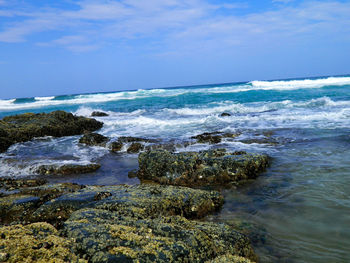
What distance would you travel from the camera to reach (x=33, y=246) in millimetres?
2094

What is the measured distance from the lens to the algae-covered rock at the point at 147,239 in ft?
7.30

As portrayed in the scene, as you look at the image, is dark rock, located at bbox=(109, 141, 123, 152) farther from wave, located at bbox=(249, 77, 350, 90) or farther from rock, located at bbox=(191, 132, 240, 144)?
wave, located at bbox=(249, 77, 350, 90)

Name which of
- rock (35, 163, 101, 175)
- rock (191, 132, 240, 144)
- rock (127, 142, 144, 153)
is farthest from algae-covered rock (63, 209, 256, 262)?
rock (191, 132, 240, 144)

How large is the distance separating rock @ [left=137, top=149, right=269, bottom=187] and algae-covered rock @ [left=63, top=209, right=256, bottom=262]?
2.42 metres

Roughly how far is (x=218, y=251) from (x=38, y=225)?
1.82m

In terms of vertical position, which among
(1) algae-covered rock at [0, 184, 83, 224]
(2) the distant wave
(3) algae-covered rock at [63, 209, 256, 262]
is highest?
(2) the distant wave

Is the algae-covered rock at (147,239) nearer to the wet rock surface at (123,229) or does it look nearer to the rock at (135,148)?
the wet rock surface at (123,229)

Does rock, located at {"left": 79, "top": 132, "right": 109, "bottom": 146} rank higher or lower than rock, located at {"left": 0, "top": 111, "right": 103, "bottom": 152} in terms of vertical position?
lower

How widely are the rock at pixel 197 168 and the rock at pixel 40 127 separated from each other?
23.3 ft

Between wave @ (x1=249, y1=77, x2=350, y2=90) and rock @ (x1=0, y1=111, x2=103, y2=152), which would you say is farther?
wave @ (x1=249, y1=77, x2=350, y2=90)

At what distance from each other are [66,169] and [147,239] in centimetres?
538

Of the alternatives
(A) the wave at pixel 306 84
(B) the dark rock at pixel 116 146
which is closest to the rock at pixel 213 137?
(B) the dark rock at pixel 116 146

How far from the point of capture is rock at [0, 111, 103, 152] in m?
11.1

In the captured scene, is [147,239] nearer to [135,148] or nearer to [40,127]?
[135,148]
